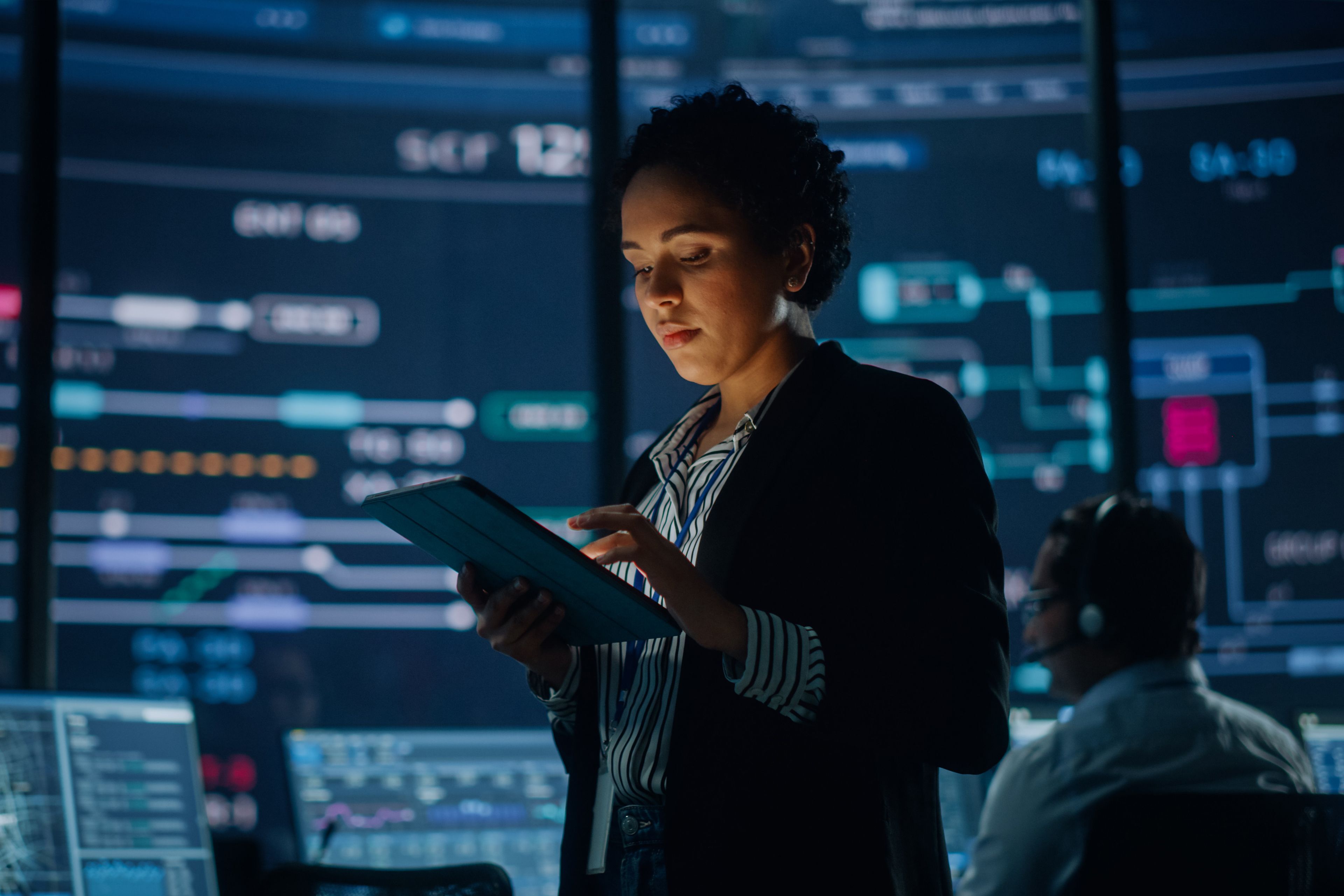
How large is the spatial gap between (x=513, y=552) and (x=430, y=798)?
1.35 metres

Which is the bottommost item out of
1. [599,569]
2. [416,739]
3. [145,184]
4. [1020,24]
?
[416,739]

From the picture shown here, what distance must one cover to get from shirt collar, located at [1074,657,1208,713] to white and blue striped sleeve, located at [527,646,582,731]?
928mm

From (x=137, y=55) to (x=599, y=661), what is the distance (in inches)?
150

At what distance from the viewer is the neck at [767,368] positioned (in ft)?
3.75

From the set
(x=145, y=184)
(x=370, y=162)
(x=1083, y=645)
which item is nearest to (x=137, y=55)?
(x=145, y=184)

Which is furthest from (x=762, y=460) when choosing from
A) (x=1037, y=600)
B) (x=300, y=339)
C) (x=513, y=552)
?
(x=300, y=339)

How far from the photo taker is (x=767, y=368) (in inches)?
45.1

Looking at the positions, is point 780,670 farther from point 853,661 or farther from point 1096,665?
point 1096,665

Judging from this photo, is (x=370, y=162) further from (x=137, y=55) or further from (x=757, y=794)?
(x=757, y=794)

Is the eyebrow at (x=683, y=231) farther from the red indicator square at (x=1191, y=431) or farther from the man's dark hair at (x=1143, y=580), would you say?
the red indicator square at (x=1191, y=431)

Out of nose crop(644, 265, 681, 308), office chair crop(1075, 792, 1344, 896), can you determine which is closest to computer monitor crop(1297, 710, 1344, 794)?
office chair crop(1075, 792, 1344, 896)

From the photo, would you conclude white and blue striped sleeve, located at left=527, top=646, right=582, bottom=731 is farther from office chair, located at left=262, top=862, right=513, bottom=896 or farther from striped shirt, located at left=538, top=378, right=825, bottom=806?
office chair, located at left=262, top=862, right=513, bottom=896

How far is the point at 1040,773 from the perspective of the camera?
1606 millimetres

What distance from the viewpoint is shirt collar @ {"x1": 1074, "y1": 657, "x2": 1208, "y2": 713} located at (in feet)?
5.60
